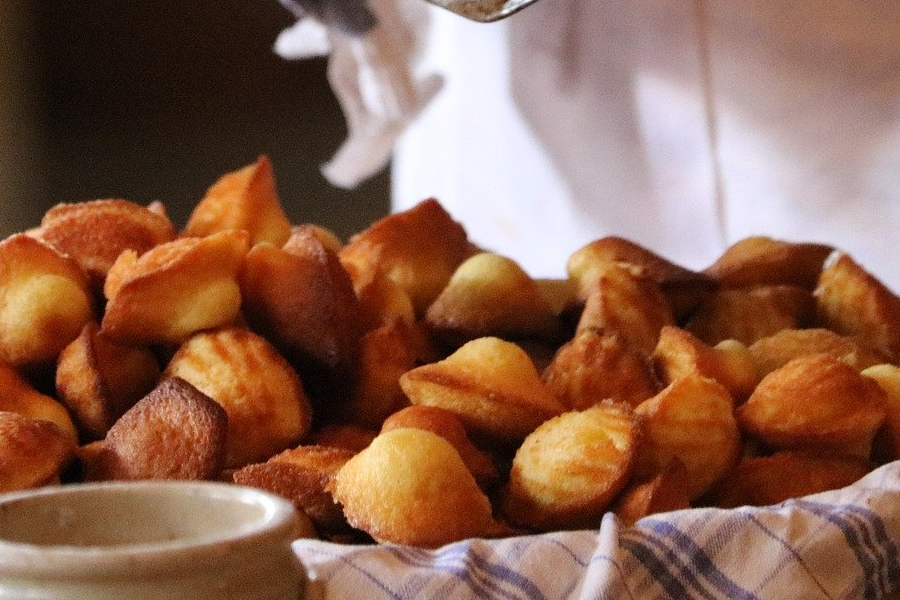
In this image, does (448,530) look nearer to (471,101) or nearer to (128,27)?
(471,101)

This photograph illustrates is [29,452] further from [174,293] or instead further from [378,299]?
[378,299]

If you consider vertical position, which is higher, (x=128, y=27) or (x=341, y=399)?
(x=128, y=27)

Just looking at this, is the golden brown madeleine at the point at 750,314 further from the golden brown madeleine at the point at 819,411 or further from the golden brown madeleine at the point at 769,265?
the golden brown madeleine at the point at 819,411

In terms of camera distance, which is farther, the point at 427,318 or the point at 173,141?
the point at 173,141

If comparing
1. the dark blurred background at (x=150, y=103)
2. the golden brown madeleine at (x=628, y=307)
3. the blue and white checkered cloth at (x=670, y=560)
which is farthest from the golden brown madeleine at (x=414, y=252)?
the dark blurred background at (x=150, y=103)

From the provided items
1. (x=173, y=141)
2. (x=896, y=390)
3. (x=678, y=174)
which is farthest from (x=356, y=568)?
(x=173, y=141)

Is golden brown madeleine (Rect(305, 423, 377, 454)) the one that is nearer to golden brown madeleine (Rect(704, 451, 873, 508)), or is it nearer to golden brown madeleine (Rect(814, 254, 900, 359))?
golden brown madeleine (Rect(704, 451, 873, 508))

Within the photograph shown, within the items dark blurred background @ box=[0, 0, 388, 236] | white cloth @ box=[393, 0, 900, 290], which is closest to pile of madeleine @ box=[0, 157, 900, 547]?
white cloth @ box=[393, 0, 900, 290]
